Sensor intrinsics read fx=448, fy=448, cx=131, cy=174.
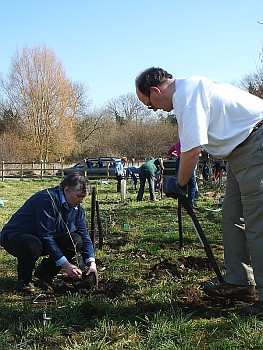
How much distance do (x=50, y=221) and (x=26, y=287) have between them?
678 millimetres

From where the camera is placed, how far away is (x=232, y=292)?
371cm

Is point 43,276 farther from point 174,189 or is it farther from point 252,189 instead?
point 252,189

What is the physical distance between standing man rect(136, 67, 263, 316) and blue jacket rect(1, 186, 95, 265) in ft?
4.12

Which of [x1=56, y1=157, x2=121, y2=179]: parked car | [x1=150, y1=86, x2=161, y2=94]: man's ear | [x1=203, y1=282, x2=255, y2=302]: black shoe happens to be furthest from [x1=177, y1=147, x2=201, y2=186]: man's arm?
[x1=56, y1=157, x2=121, y2=179]: parked car

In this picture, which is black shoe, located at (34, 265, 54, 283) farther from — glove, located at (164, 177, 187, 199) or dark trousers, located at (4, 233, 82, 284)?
glove, located at (164, 177, 187, 199)

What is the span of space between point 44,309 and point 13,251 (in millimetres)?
776

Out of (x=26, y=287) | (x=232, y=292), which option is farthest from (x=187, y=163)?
(x=26, y=287)

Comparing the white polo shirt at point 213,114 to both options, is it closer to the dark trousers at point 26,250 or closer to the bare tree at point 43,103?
the dark trousers at point 26,250

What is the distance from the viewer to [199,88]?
3.21 metres

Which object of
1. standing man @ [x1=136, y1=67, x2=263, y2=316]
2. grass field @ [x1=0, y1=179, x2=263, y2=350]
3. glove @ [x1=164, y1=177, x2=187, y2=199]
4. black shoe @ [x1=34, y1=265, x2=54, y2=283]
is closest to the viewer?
grass field @ [x1=0, y1=179, x2=263, y2=350]

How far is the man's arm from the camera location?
317 centimetres

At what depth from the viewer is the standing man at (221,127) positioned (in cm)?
315

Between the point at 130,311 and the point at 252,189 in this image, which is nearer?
the point at 252,189

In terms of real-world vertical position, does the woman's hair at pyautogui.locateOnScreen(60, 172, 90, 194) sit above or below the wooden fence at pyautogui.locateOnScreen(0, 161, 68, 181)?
above
